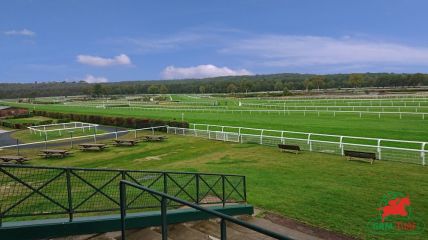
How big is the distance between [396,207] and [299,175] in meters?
4.87

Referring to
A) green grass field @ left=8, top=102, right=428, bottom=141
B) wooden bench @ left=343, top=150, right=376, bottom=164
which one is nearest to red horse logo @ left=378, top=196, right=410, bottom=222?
wooden bench @ left=343, top=150, right=376, bottom=164

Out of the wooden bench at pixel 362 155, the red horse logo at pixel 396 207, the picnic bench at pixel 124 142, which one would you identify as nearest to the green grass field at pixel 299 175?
the red horse logo at pixel 396 207

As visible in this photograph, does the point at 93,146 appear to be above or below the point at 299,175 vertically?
below

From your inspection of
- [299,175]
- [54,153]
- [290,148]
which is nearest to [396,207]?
[299,175]

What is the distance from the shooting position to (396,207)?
12148mm

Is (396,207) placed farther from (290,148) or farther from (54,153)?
(54,153)

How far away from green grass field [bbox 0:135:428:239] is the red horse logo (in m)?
0.25

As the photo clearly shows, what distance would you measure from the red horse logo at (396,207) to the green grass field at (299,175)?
0.80 ft

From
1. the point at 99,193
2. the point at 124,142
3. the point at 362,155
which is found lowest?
the point at 124,142

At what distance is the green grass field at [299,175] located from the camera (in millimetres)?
11435

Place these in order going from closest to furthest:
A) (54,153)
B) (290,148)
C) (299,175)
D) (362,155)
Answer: (299,175) → (362,155) → (290,148) → (54,153)

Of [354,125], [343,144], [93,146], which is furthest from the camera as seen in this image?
[354,125]

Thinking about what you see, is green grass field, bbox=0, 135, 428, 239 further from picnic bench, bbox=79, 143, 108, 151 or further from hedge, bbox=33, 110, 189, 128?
hedge, bbox=33, 110, 189, 128

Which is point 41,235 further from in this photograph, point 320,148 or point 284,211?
point 320,148
